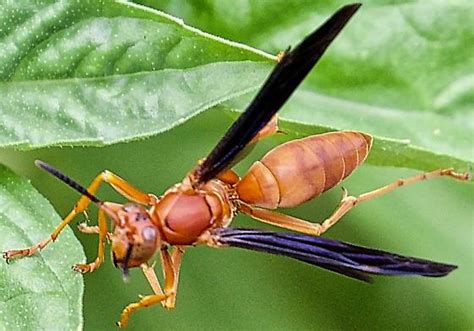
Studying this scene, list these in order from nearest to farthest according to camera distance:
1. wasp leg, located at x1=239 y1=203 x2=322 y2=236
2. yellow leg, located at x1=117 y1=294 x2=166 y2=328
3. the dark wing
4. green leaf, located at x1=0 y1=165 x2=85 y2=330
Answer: green leaf, located at x1=0 y1=165 x2=85 y2=330, the dark wing, yellow leg, located at x1=117 y1=294 x2=166 y2=328, wasp leg, located at x1=239 y1=203 x2=322 y2=236

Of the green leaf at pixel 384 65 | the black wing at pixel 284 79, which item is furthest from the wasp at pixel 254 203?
the green leaf at pixel 384 65

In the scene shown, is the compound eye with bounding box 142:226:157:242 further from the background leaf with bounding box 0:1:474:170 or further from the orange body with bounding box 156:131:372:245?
the background leaf with bounding box 0:1:474:170

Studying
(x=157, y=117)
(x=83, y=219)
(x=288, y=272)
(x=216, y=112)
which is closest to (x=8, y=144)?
(x=157, y=117)

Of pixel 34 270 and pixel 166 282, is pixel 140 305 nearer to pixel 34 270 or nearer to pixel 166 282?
pixel 166 282

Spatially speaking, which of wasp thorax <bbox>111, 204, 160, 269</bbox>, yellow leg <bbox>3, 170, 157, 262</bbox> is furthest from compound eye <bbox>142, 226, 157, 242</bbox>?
Result: yellow leg <bbox>3, 170, 157, 262</bbox>

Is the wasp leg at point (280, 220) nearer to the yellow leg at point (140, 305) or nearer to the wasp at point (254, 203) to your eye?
the wasp at point (254, 203)

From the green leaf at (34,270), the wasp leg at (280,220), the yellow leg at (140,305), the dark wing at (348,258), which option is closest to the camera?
the green leaf at (34,270)
